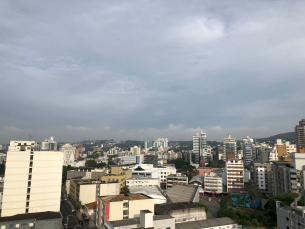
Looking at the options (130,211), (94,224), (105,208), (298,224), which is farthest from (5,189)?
(298,224)

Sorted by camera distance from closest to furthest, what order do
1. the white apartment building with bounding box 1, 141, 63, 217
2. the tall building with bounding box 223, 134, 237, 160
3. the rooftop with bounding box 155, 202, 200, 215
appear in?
the rooftop with bounding box 155, 202, 200, 215 < the white apartment building with bounding box 1, 141, 63, 217 < the tall building with bounding box 223, 134, 237, 160

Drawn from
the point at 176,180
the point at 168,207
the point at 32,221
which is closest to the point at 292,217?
the point at 168,207

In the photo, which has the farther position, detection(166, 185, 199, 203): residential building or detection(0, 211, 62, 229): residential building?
detection(166, 185, 199, 203): residential building

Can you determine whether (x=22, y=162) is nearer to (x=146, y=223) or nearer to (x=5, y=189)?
(x=5, y=189)

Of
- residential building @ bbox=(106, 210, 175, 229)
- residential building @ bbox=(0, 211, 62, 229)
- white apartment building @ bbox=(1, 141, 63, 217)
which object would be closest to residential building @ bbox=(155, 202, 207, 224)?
residential building @ bbox=(106, 210, 175, 229)

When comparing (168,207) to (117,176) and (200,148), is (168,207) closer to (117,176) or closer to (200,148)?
(117,176)

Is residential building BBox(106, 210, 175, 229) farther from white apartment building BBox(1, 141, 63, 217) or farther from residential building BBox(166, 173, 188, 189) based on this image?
residential building BBox(166, 173, 188, 189)

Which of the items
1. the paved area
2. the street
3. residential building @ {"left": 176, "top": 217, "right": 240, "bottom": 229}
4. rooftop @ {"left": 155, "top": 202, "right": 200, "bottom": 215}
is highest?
rooftop @ {"left": 155, "top": 202, "right": 200, "bottom": 215}
